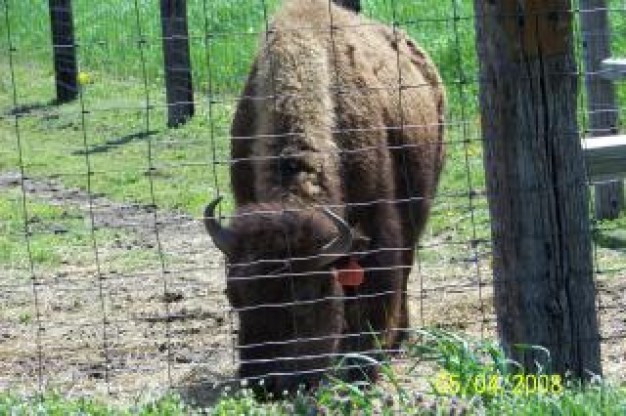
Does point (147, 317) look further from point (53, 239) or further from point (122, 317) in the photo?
point (53, 239)

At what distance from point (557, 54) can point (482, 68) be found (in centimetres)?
30

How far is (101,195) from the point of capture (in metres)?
13.0

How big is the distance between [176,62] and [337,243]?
9.25 meters

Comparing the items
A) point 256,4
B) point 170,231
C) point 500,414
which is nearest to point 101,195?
point 170,231

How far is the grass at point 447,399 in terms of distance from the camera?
4883 mm

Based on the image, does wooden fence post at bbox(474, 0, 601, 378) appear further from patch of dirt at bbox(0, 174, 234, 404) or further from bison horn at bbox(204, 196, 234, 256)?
bison horn at bbox(204, 196, 234, 256)

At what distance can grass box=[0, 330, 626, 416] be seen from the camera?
16.0ft

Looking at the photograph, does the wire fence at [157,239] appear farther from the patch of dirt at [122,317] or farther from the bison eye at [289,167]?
the bison eye at [289,167]

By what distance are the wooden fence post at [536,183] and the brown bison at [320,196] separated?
734 millimetres

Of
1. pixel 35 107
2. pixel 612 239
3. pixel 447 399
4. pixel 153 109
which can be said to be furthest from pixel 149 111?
pixel 447 399

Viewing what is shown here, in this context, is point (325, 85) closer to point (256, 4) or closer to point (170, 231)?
point (170, 231)

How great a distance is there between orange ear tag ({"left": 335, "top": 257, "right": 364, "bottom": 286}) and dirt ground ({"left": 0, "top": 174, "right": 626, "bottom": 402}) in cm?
31

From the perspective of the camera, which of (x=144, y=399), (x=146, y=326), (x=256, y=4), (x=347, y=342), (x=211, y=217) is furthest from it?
(x=256, y=4)

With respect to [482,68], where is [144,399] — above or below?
below
